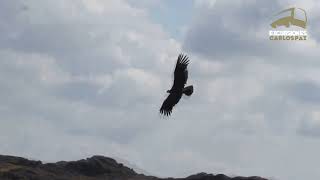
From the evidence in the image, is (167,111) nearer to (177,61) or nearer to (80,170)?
(177,61)

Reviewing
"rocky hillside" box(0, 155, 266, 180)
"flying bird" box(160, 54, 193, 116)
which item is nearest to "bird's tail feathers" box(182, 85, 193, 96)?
"flying bird" box(160, 54, 193, 116)

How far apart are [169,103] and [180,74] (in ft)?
8.60

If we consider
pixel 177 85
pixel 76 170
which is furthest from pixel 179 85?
pixel 76 170

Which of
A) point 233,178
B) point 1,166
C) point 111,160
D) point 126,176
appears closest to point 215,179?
point 233,178

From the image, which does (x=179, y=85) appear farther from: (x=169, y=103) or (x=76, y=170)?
(x=76, y=170)

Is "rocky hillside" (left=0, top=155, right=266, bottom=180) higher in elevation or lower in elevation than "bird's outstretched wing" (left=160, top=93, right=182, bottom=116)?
higher

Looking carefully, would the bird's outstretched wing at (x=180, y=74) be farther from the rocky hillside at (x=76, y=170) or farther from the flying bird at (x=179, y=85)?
the rocky hillside at (x=76, y=170)

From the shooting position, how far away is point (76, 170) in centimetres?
12412

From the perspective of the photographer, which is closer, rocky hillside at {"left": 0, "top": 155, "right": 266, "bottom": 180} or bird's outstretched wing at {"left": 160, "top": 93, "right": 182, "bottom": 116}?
bird's outstretched wing at {"left": 160, "top": 93, "right": 182, "bottom": 116}

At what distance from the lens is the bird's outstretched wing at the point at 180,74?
42.2 metres

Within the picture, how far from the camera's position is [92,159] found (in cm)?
12669

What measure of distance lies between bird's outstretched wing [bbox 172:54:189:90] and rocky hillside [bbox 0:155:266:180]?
66.6 meters

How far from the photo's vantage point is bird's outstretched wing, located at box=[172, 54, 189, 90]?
42188 mm

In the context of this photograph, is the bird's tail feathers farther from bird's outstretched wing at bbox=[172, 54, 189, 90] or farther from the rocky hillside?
the rocky hillside
